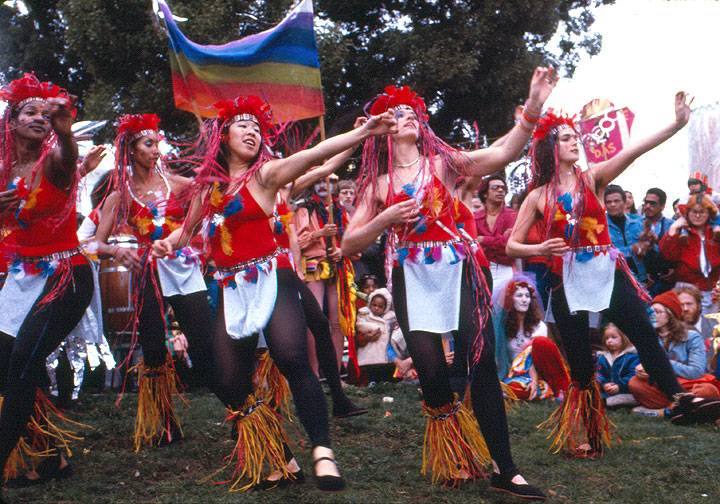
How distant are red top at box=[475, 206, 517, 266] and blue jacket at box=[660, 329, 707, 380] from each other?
5.87 ft

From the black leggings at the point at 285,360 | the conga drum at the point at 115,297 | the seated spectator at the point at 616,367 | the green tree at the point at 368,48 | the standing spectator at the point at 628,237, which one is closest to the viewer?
the black leggings at the point at 285,360

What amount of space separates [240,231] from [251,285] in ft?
0.98

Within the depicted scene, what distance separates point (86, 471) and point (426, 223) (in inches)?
97.5

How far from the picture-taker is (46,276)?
4.44 m

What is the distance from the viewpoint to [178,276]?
17.4 feet

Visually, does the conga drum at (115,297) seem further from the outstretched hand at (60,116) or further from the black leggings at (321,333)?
the outstretched hand at (60,116)

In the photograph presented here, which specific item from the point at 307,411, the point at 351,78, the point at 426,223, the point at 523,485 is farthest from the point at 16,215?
the point at 351,78

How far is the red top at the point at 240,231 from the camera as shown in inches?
168

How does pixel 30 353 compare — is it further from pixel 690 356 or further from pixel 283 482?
pixel 690 356

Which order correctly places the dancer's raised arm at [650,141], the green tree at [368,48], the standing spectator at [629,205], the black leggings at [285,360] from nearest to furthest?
the black leggings at [285,360] < the dancer's raised arm at [650,141] < the standing spectator at [629,205] < the green tree at [368,48]

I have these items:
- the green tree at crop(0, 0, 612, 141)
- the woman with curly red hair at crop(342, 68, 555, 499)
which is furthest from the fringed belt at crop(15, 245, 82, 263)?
the green tree at crop(0, 0, 612, 141)

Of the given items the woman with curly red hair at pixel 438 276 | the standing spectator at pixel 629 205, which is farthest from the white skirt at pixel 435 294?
the standing spectator at pixel 629 205

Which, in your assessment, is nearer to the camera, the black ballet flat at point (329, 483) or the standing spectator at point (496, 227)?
the black ballet flat at point (329, 483)

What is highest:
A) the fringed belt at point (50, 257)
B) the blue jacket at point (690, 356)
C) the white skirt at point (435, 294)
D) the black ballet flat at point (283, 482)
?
the fringed belt at point (50, 257)
